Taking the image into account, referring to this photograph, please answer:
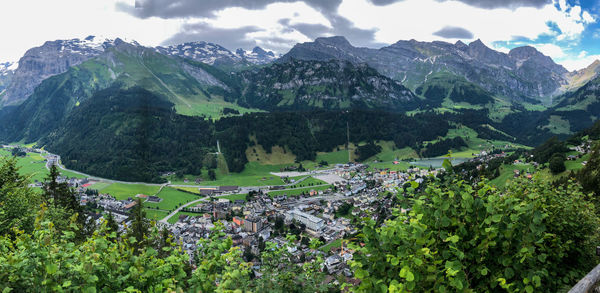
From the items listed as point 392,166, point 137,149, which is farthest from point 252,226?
point 137,149

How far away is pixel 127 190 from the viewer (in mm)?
120312

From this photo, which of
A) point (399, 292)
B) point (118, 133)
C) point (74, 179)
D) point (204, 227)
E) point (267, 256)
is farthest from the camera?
point (118, 133)

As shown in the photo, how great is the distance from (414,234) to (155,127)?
212 m

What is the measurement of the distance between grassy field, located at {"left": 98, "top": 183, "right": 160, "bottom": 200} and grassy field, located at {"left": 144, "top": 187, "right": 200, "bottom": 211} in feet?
18.9

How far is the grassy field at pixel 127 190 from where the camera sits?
112519 millimetres

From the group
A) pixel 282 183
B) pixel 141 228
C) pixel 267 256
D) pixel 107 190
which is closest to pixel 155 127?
pixel 107 190

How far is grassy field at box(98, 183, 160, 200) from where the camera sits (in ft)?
369

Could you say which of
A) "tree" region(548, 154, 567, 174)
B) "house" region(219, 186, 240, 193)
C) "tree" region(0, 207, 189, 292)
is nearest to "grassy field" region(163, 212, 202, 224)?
"house" region(219, 186, 240, 193)

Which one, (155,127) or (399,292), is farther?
(155,127)

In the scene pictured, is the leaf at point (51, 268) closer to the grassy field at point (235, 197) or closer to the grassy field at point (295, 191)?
the grassy field at point (235, 197)

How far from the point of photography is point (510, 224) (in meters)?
5.77

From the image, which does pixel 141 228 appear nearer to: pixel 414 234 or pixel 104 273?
pixel 104 273

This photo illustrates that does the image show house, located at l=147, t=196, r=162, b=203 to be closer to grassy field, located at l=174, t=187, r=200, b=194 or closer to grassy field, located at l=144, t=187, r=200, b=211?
grassy field, located at l=144, t=187, r=200, b=211

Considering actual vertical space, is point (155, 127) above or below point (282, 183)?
above
